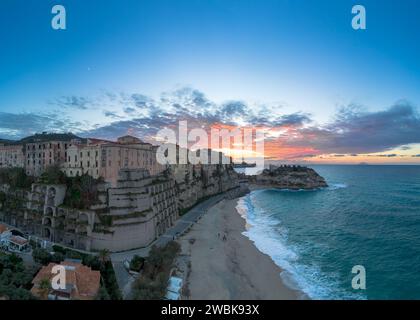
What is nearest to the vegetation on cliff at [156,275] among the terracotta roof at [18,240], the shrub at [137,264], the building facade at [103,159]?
the shrub at [137,264]

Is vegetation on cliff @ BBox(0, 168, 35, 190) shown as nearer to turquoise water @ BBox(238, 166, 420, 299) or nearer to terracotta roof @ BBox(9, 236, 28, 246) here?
terracotta roof @ BBox(9, 236, 28, 246)

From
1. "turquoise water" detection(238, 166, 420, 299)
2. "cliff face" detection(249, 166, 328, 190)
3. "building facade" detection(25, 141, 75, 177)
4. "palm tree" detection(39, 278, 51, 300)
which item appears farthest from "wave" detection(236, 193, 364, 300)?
"cliff face" detection(249, 166, 328, 190)

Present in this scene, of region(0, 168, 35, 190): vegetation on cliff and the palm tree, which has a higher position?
region(0, 168, 35, 190): vegetation on cliff

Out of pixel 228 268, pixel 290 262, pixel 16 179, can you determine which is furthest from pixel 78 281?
pixel 16 179

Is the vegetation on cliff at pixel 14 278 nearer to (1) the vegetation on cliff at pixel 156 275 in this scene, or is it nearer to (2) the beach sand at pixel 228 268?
(1) the vegetation on cliff at pixel 156 275
